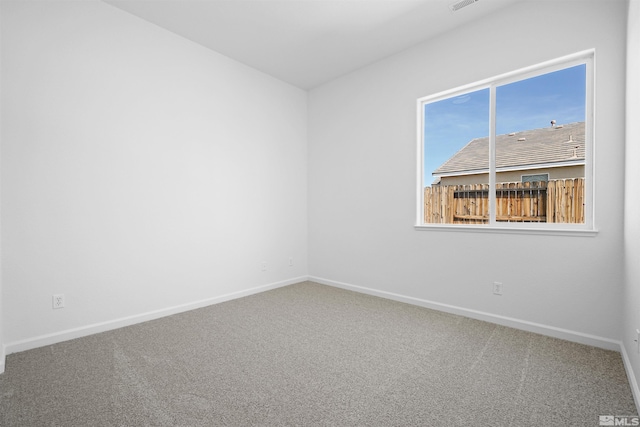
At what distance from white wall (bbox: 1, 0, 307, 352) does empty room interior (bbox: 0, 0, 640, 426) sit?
0.02 metres

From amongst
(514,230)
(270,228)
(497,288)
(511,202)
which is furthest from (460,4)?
(270,228)

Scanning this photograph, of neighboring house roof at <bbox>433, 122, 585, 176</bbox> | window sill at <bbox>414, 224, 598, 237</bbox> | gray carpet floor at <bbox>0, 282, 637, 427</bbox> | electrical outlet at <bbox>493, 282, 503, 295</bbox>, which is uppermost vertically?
neighboring house roof at <bbox>433, 122, 585, 176</bbox>

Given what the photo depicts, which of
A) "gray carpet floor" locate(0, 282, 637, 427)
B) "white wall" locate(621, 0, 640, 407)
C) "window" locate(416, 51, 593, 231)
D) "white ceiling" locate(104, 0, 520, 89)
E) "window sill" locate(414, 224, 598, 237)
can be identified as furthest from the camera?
"white ceiling" locate(104, 0, 520, 89)

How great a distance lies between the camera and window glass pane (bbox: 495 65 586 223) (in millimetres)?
2596

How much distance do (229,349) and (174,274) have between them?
4.18 feet

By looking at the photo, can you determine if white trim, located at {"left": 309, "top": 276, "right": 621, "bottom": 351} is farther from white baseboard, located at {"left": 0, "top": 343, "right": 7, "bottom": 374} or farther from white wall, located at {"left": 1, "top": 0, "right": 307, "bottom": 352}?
white baseboard, located at {"left": 0, "top": 343, "right": 7, "bottom": 374}

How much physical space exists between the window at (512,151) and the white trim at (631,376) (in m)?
0.90

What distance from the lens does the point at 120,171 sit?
2.80 m

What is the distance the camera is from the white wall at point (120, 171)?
2320 millimetres

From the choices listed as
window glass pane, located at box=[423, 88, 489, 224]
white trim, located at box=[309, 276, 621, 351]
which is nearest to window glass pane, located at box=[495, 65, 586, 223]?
window glass pane, located at box=[423, 88, 489, 224]

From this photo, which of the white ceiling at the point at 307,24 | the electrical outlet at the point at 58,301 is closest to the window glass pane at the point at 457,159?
the white ceiling at the point at 307,24

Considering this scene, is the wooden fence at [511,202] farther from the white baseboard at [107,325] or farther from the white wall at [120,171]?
the white baseboard at [107,325]

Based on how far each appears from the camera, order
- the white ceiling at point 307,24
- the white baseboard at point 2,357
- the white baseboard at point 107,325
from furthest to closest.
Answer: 1. the white ceiling at point 307,24
2. the white baseboard at point 107,325
3. the white baseboard at point 2,357

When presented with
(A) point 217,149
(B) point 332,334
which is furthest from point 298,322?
(A) point 217,149
